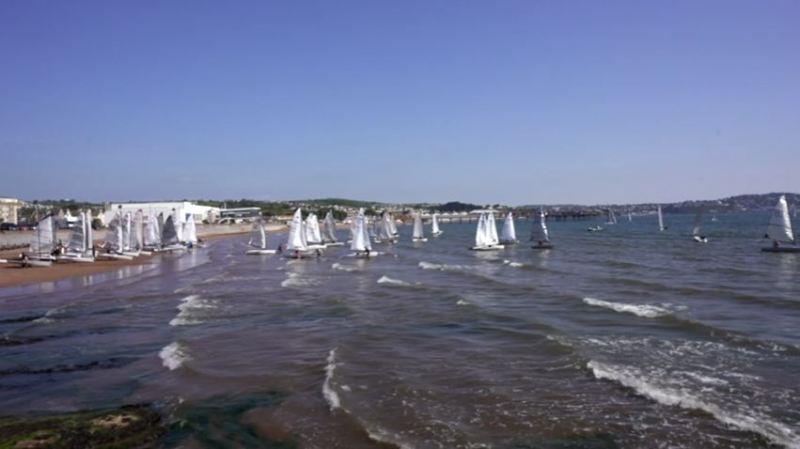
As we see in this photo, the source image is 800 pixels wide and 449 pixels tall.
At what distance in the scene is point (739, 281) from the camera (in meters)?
37.0

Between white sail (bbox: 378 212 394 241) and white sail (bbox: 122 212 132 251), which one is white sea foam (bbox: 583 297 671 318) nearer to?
white sail (bbox: 122 212 132 251)

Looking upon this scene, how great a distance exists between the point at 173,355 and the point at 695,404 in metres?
13.4

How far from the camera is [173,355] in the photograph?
62.4 ft

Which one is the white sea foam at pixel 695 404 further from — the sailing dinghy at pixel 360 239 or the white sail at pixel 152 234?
the white sail at pixel 152 234

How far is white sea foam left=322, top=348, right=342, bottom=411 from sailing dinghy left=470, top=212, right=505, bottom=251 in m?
55.0

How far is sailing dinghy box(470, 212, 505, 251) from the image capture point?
72875 mm

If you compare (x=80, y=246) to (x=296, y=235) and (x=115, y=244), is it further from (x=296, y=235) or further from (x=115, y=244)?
(x=296, y=235)

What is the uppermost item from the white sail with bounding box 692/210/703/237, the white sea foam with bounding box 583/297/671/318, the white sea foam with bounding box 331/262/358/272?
the white sail with bounding box 692/210/703/237

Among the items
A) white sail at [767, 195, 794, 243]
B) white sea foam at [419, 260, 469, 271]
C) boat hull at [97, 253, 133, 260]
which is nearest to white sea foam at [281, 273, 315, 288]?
white sea foam at [419, 260, 469, 271]

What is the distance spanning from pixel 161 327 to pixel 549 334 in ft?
44.9

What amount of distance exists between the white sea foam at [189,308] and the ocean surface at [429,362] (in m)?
0.15

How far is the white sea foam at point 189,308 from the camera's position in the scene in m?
25.5

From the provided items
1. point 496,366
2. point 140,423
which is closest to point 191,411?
point 140,423

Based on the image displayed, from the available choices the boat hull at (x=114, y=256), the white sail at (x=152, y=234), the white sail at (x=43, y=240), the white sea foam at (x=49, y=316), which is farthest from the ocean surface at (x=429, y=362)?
the white sail at (x=152, y=234)
